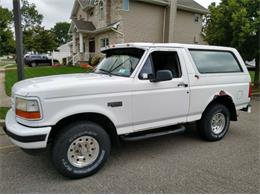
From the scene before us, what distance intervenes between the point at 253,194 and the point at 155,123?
178cm

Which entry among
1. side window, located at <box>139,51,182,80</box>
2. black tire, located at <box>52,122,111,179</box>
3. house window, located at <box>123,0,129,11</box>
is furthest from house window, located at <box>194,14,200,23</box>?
black tire, located at <box>52,122,111,179</box>

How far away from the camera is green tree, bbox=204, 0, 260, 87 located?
10.3 metres

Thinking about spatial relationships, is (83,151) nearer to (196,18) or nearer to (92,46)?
(92,46)

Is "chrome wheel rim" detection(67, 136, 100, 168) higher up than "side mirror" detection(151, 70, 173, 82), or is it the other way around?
"side mirror" detection(151, 70, 173, 82)

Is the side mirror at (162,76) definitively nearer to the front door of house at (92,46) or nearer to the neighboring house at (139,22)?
the neighboring house at (139,22)

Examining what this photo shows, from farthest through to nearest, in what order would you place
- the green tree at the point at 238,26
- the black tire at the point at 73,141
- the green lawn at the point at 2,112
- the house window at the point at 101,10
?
1. the house window at the point at 101,10
2. the green tree at the point at 238,26
3. the green lawn at the point at 2,112
4. the black tire at the point at 73,141

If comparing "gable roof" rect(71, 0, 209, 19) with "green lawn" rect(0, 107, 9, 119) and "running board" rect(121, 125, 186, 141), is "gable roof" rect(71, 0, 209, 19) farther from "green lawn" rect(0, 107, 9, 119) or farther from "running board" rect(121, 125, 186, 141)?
"running board" rect(121, 125, 186, 141)

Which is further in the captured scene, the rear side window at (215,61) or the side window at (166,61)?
the rear side window at (215,61)

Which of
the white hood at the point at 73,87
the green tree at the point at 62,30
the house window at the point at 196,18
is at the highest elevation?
the green tree at the point at 62,30

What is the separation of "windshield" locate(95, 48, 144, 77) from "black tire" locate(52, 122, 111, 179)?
1.11 m

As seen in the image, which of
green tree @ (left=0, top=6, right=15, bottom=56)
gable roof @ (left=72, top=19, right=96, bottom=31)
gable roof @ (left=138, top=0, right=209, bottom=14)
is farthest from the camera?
green tree @ (left=0, top=6, right=15, bottom=56)

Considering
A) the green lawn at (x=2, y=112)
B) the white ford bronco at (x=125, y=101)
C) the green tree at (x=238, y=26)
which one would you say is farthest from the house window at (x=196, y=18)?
the green lawn at (x=2, y=112)

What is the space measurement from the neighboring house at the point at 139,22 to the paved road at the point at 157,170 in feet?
48.7

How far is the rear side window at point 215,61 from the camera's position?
4688 mm
